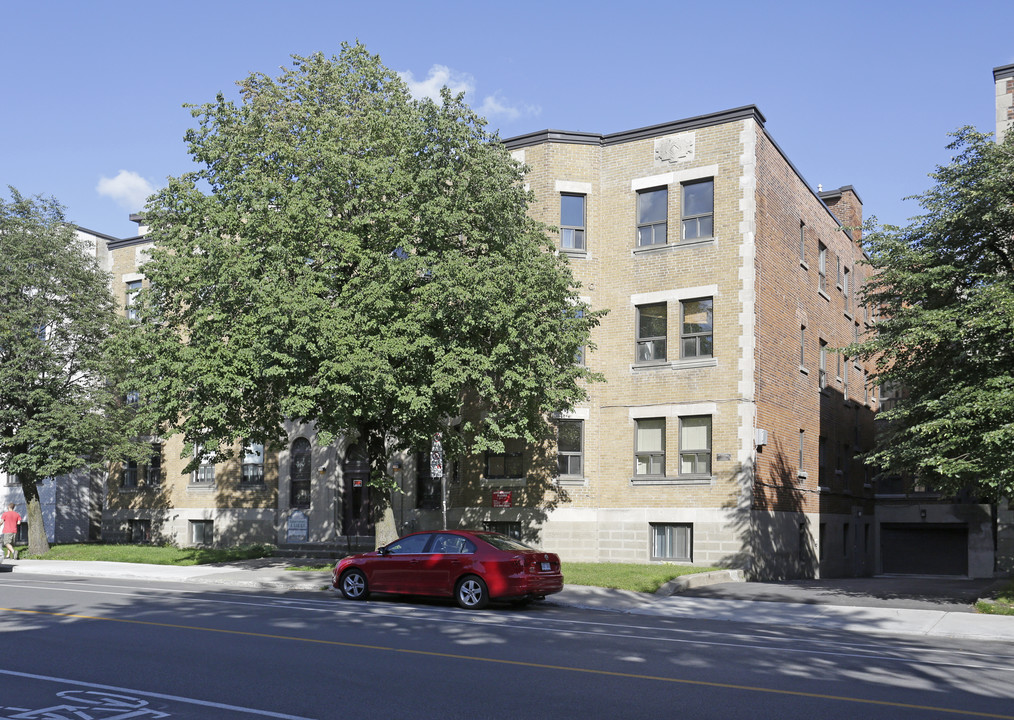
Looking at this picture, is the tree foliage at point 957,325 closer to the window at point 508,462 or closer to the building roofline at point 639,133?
the building roofline at point 639,133

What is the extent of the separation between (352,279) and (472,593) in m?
7.44

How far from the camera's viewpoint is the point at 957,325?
18078 mm

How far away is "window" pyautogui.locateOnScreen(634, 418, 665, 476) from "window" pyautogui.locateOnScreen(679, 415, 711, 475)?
598 mm

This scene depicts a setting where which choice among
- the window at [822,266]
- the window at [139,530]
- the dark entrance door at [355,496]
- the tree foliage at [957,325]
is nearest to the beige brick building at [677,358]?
the window at [822,266]

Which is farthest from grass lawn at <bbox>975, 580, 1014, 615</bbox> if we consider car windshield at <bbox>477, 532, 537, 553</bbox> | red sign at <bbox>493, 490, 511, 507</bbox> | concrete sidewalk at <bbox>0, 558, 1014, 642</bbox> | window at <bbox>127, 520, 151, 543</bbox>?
window at <bbox>127, 520, 151, 543</bbox>

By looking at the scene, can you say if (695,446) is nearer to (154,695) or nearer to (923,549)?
(923,549)

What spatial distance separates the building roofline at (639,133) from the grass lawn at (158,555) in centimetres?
1491

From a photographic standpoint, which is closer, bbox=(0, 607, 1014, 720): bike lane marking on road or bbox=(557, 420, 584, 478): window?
bbox=(0, 607, 1014, 720): bike lane marking on road

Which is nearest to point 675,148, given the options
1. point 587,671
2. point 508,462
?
point 508,462

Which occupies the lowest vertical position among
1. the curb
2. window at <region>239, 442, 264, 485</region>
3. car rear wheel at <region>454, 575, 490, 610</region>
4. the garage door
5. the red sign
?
the garage door

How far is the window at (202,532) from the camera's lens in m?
35.2

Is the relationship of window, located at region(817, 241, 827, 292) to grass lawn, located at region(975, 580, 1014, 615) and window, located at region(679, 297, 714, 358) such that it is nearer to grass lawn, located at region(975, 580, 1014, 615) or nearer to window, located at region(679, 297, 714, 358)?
window, located at region(679, 297, 714, 358)

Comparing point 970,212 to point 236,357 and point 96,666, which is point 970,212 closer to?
point 236,357

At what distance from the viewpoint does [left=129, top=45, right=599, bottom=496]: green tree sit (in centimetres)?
2002
